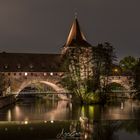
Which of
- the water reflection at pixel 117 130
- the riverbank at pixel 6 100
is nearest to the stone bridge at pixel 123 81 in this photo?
the riverbank at pixel 6 100

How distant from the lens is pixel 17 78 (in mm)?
57844

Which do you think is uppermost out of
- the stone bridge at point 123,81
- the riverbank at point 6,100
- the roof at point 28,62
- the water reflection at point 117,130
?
the roof at point 28,62

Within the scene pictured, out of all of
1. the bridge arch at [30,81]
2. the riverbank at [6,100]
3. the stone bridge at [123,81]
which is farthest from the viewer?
the stone bridge at [123,81]

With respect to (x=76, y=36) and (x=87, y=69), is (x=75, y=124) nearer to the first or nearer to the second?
(x=87, y=69)

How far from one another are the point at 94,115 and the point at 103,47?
12125 mm

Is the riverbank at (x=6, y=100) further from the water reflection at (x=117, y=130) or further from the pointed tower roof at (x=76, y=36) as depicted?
the water reflection at (x=117, y=130)

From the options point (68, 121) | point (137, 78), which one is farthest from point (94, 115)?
point (137, 78)

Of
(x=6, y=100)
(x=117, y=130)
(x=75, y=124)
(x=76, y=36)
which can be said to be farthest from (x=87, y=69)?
(x=117, y=130)

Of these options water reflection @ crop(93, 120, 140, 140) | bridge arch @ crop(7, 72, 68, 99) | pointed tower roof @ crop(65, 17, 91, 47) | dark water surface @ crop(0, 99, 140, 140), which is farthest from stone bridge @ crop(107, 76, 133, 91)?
water reflection @ crop(93, 120, 140, 140)

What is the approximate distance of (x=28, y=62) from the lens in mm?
60906

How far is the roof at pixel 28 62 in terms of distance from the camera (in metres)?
59.2

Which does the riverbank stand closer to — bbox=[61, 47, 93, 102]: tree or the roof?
the roof

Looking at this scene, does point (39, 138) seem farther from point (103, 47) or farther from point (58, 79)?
point (58, 79)

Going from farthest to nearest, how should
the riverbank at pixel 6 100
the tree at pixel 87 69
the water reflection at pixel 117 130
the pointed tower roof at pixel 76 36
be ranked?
the pointed tower roof at pixel 76 36, the tree at pixel 87 69, the riverbank at pixel 6 100, the water reflection at pixel 117 130
